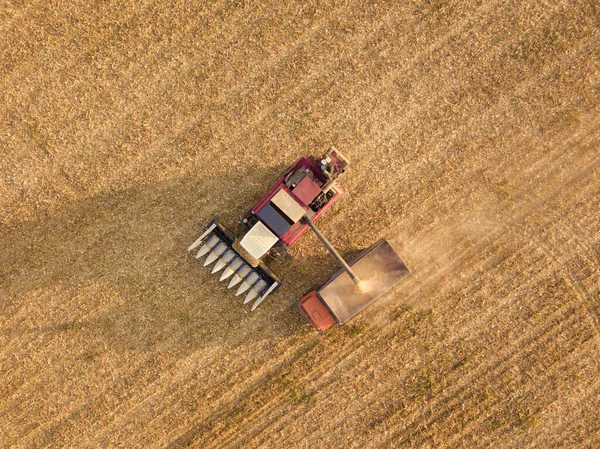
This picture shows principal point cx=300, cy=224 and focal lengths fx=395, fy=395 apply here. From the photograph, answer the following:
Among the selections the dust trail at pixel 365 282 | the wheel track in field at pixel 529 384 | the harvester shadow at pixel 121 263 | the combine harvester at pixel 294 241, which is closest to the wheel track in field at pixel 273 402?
the combine harvester at pixel 294 241

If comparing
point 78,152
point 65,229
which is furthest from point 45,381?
point 78,152

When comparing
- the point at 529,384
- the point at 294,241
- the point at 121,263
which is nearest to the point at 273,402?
the point at 294,241

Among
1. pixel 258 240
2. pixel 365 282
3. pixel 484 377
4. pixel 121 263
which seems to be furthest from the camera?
pixel 484 377

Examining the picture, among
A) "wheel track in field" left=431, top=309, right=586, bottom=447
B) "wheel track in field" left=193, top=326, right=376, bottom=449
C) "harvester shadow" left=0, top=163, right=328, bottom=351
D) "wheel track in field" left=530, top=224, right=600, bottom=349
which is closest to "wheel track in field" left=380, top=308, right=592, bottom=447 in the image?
"wheel track in field" left=431, top=309, right=586, bottom=447

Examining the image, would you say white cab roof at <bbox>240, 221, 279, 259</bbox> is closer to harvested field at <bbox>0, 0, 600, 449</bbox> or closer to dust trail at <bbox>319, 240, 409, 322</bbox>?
harvested field at <bbox>0, 0, 600, 449</bbox>

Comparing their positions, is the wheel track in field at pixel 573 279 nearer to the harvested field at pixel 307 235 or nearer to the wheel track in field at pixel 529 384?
the harvested field at pixel 307 235

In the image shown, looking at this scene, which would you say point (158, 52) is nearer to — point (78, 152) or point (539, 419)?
point (78, 152)

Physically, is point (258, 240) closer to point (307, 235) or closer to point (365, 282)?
point (307, 235)
